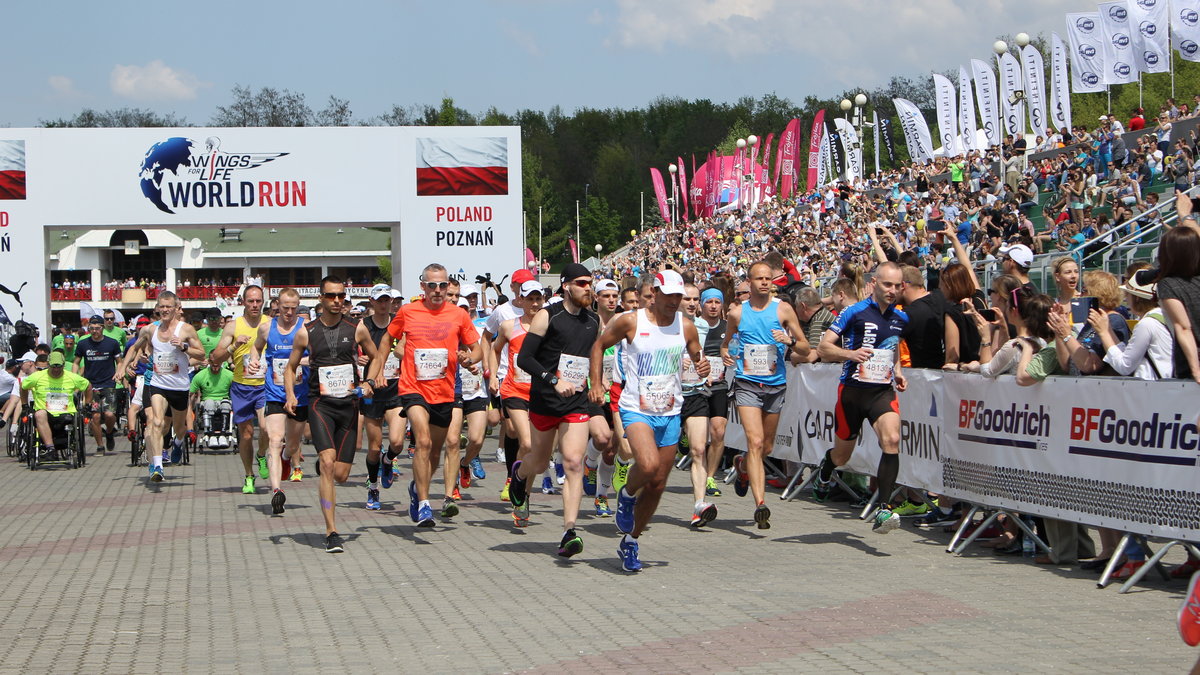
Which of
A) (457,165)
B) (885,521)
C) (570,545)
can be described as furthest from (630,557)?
(457,165)

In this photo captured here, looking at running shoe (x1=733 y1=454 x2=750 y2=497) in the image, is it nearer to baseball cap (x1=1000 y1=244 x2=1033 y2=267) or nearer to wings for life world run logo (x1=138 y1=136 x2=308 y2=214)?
baseball cap (x1=1000 y1=244 x2=1033 y2=267)

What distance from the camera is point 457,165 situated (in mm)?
31766

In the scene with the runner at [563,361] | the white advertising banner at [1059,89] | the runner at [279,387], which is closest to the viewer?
the runner at [563,361]

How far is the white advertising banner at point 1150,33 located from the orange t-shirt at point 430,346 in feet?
81.3

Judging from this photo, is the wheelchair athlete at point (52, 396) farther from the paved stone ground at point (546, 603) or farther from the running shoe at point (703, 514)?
the running shoe at point (703, 514)

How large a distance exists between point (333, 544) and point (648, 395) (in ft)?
9.17

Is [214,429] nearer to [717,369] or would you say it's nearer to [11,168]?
[717,369]

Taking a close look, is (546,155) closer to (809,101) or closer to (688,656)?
(809,101)

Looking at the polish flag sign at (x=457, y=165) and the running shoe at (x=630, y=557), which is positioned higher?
the polish flag sign at (x=457, y=165)

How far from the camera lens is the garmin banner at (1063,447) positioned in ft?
26.0

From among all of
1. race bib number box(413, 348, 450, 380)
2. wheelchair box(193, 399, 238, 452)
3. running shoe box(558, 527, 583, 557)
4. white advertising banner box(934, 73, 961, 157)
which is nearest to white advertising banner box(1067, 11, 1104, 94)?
white advertising banner box(934, 73, 961, 157)

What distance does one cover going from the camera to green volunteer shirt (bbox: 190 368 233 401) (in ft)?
62.4

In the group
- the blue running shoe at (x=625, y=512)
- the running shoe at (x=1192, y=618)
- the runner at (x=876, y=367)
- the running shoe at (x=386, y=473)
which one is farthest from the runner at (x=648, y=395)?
the running shoe at (x=1192, y=618)

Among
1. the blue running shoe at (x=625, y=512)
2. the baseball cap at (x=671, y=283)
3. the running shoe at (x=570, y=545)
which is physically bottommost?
the running shoe at (x=570, y=545)
